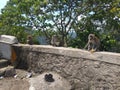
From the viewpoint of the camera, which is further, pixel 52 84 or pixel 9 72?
pixel 9 72

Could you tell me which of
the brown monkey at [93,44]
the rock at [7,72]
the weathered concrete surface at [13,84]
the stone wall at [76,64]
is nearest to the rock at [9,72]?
the rock at [7,72]

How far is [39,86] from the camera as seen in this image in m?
6.27

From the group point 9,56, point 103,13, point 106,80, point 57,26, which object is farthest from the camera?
point 57,26

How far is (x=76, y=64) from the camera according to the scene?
631 cm

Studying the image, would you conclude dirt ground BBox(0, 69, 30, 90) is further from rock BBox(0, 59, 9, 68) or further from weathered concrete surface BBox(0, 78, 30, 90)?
rock BBox(0, 59, 9, 68)

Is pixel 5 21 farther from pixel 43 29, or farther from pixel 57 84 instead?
pixel 57 84

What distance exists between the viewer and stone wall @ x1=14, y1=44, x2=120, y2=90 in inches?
221

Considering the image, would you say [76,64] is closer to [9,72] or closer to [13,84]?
[13,84]

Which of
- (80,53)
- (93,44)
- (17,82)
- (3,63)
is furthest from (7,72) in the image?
(93,44)

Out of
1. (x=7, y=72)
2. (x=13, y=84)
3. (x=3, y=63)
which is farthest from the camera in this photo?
(x=3, y=63)

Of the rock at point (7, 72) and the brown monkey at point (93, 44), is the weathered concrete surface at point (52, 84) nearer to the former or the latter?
the rock at point (7, 72)

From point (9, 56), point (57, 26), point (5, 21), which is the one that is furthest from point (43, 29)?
point (9, 56)

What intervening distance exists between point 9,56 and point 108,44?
832cm

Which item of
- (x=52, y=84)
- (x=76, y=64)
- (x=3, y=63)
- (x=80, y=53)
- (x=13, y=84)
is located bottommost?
(x=13, y=84)
